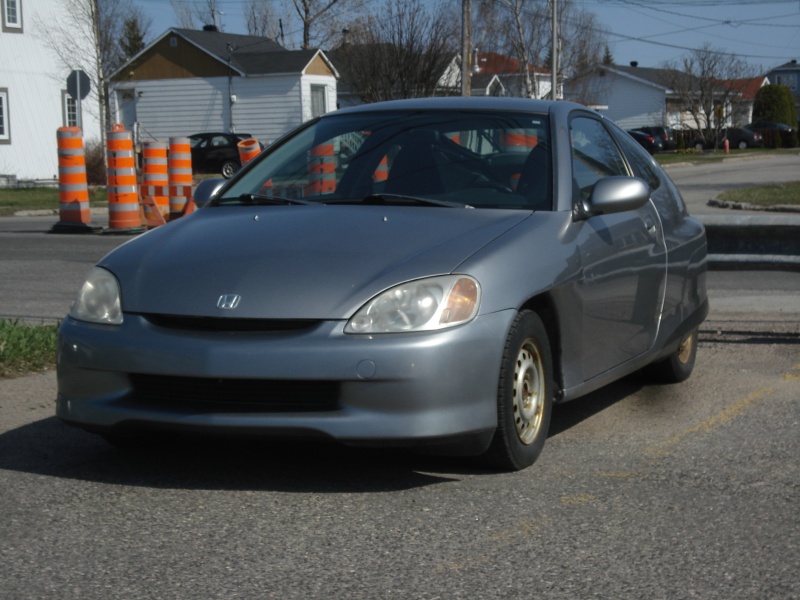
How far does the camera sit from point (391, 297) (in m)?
4.55

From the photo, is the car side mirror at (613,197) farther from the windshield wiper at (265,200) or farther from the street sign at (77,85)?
the street sign at (77,85)

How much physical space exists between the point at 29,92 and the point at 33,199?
11.5m

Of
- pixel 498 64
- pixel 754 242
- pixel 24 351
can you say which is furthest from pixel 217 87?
pixel 24 351

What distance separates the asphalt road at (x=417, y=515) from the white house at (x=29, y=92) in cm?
3325

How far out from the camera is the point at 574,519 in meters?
4.35

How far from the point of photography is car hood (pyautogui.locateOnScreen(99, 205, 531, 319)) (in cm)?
456

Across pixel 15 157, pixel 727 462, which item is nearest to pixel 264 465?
pixel 727 462

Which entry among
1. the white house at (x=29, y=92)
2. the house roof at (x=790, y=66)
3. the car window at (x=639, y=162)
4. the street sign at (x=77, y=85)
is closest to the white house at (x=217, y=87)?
the white house at (x=29, y=92)

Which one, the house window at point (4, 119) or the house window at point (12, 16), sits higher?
the house window at point (12, 16)

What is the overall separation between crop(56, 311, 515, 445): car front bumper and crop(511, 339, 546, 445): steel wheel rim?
0.26m

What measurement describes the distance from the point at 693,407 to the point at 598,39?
7744 cm

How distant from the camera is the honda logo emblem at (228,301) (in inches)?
180

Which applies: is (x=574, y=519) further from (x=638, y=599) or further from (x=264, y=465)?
(x=264, y=465)

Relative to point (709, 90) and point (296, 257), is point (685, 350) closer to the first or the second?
point (296, 257)
